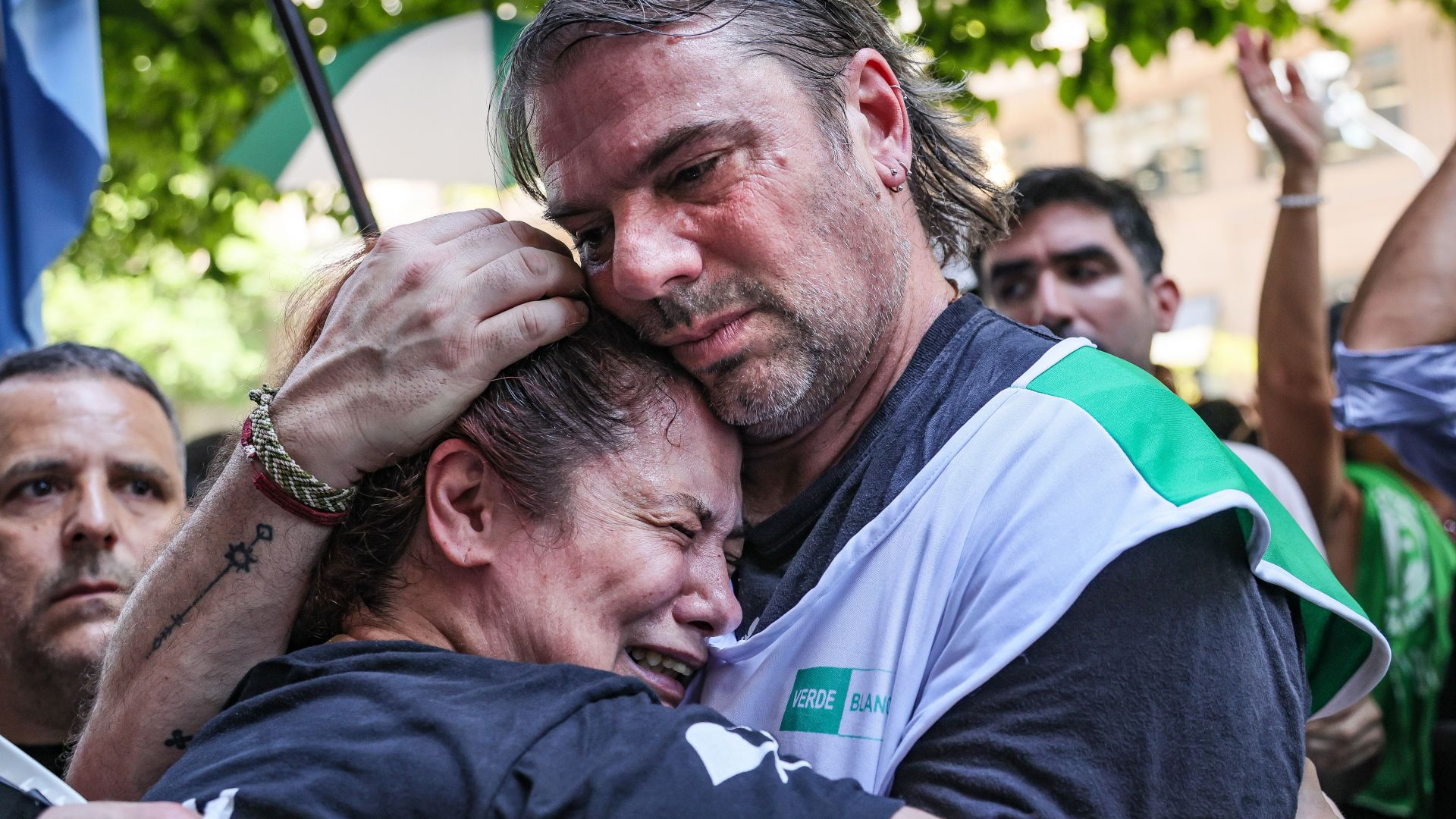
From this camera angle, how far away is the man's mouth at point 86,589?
3.19m

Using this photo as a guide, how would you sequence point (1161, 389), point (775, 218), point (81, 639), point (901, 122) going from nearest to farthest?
1. point (1161, 389)
2. point (775, 218)
3. point (901, 122)
4. point (81, 639)

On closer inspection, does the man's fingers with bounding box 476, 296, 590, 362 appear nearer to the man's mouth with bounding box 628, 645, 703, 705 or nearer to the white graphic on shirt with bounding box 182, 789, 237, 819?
the man's mouth with bounding box 628, 645, 703, 705

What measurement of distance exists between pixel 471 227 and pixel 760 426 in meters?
0.51

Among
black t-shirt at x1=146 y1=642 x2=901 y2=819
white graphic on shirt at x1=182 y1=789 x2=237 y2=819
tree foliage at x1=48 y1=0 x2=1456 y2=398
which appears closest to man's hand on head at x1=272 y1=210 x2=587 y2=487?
black t-shirt at x1=146 y1=642 x2=901 y2=819

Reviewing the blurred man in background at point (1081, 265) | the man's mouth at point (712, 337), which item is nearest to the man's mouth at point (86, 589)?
the man's mouth at point (712, 337)

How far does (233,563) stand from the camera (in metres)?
1.96

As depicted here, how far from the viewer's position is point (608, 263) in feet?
6.83

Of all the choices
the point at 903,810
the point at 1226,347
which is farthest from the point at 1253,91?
the point at 1226,347

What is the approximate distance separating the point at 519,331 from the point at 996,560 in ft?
2.34

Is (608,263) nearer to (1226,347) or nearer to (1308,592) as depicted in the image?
(1308,592)

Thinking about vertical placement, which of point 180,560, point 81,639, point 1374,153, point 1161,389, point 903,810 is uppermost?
point 1161,389

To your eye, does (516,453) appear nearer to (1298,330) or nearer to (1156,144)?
(1298,330)

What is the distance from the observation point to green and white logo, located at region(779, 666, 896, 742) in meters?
1.73

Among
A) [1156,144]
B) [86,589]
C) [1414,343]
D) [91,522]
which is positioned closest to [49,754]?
[86,589]
